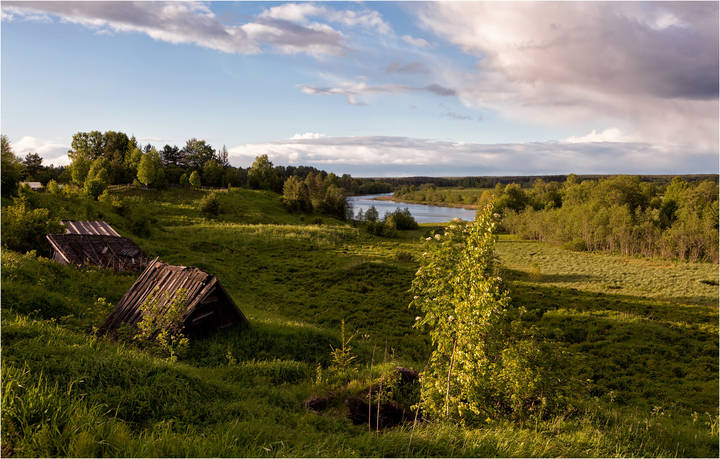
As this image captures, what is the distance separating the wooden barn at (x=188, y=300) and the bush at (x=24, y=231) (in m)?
13.2

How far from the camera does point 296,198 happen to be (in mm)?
90688

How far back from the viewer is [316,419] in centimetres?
677

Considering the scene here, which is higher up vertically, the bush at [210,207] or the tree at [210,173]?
the tree at [210,173]

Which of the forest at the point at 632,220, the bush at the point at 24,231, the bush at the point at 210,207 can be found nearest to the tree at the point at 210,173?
the bush at the point at 210,207

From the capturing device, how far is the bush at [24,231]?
1995 centimetres

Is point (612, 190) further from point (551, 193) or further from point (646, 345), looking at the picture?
point (646, 345)

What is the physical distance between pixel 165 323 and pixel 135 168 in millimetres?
86797

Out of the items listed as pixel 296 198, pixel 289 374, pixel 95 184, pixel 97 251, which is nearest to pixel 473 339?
pixel 289 374

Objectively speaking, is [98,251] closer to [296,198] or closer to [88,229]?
[88,229]

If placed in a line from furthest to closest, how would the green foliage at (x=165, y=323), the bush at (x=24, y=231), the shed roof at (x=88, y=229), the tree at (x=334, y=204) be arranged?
the tree at (x=334, y=204) → the shed roof at (x=88, y=229) → the bush at (x=24, y=231) → the green foliage at (x=165, y=323)

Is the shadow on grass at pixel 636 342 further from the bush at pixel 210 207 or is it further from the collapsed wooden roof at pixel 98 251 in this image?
the bush at pixel 210 207

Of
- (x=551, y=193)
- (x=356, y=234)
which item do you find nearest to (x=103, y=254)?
(x=356, y=234)

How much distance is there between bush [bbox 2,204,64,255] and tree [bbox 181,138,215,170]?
87536 mm

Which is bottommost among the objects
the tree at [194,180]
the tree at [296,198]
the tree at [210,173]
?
the tree at [296,198]
